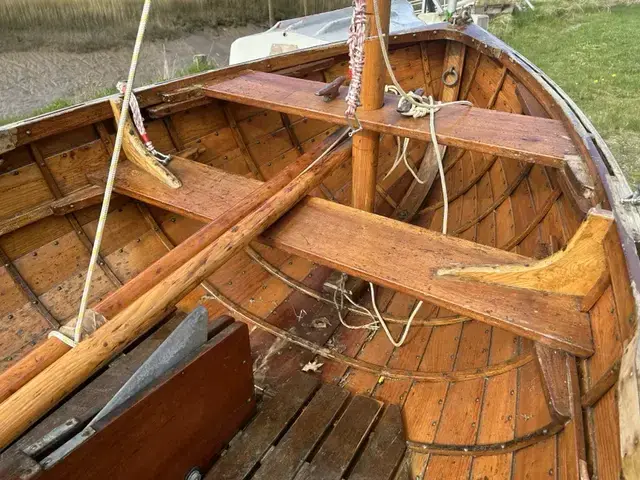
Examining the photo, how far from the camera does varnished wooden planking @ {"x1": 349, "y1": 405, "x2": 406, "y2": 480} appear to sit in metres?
2.27

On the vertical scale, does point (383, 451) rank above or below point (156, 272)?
below

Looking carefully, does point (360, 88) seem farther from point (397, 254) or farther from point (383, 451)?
point (383, 451)

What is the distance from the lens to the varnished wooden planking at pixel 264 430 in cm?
224

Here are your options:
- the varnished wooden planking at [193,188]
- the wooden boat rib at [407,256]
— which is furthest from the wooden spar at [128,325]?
the varnished wooden planking at [193,188]

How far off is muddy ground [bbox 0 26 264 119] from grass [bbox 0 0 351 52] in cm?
36

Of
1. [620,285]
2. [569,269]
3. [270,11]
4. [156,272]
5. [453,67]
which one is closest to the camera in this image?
[620,285]

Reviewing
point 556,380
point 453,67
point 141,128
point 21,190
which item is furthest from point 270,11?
point 556,380

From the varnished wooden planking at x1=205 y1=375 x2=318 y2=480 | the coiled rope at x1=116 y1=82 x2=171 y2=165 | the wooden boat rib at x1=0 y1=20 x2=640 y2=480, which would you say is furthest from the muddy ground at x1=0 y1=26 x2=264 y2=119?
the varnished wooden planking at x1=205 y1=375 x2=318 y2=480

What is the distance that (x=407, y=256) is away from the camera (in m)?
2.25

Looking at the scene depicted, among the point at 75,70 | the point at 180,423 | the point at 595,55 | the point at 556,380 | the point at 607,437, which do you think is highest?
the point at 607,437

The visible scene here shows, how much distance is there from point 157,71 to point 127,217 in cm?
1436

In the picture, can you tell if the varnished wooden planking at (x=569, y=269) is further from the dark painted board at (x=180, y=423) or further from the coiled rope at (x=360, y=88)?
the dark painted board at (x=180, y=423)

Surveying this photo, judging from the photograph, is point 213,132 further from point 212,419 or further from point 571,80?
point 571,80

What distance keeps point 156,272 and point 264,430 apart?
1.06 meters
